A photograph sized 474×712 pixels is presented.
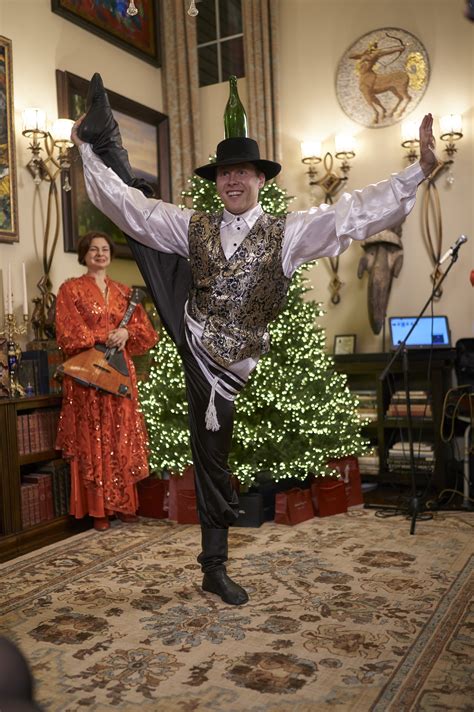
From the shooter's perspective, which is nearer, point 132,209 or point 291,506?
point 132,209

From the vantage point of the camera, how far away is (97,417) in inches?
144

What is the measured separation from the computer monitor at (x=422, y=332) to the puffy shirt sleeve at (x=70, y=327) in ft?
6.78

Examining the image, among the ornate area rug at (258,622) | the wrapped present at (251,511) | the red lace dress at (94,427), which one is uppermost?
the red lace dress at (94,427)

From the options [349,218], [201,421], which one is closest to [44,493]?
[201,421]

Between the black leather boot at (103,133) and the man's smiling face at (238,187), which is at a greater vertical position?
the black leather boot at (103,133)

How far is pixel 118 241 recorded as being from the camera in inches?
198

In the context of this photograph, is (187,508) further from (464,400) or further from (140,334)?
(464,400)

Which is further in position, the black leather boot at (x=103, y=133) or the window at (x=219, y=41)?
the window at (x=219, y=41)

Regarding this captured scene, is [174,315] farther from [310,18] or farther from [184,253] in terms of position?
[310,18]

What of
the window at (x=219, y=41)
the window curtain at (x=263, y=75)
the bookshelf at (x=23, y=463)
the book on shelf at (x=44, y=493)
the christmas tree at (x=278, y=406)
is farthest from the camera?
the window at (x=219, y=41)

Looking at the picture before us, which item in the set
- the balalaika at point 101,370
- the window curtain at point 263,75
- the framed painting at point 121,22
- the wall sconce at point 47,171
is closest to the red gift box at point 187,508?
the balalaika at point 101,370

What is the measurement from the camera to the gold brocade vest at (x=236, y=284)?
8.08 feet

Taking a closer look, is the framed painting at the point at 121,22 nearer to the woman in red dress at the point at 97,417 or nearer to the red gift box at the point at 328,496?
the woman in red dress at the point at 97,417

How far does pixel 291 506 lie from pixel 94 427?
116 cm
